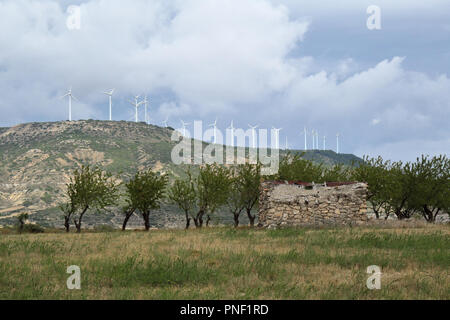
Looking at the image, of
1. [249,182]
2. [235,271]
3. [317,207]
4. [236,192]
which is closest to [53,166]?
[236,192]

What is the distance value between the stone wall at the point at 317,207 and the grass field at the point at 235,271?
1370 cm

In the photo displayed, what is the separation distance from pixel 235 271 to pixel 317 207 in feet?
75.9

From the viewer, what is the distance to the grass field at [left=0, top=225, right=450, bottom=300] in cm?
1314

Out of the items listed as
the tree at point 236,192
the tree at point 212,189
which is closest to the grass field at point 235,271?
the tree at point 212,189

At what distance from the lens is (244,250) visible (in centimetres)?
2091

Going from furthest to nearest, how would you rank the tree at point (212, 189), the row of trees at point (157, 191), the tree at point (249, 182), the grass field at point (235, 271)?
the tree at point (249, 182)
the tree at point (212, 189)
the row of trees at point (157, 191)
the grass field at point (235, 271)

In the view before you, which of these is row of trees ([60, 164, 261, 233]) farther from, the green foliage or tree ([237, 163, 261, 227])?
the green foliage

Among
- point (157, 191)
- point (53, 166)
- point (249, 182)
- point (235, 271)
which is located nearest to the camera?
point (235, 271)

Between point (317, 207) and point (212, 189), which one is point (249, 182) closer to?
point (212, 189)

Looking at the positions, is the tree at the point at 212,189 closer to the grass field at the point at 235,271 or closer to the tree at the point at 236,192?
Answer: the tree at the point at 236,192

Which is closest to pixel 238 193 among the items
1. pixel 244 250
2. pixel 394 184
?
pixel 394 184

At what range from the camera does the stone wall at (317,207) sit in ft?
124

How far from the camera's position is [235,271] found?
16.2 meters
